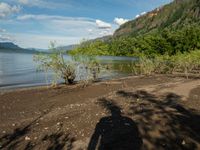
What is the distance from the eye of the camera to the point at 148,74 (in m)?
38.5

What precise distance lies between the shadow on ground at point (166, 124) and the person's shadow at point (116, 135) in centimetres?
28

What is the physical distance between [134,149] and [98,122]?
127 inches

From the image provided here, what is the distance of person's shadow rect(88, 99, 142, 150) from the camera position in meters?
9.15

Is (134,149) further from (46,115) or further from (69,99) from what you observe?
(69,99)

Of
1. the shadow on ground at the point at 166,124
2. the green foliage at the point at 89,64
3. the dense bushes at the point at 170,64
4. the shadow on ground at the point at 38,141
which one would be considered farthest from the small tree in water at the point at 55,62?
the shadow on ground at the point at 38,141

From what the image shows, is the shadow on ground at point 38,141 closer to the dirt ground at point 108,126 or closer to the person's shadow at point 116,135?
the dirt ground at point 108,126

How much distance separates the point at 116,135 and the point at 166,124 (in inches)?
85.9

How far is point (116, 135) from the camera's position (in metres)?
10.2

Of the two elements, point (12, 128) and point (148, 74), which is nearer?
point (12, 128)

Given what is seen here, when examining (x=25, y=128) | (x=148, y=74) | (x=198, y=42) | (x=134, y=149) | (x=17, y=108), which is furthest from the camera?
(x=198, y=42)

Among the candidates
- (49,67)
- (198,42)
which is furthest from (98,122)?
(198,42)

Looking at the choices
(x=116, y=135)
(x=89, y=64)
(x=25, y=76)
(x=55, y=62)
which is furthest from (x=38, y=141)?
(x=25, y=76)

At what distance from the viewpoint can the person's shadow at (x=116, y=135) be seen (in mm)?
9154

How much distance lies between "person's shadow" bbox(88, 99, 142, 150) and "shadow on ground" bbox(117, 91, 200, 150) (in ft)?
0.91
